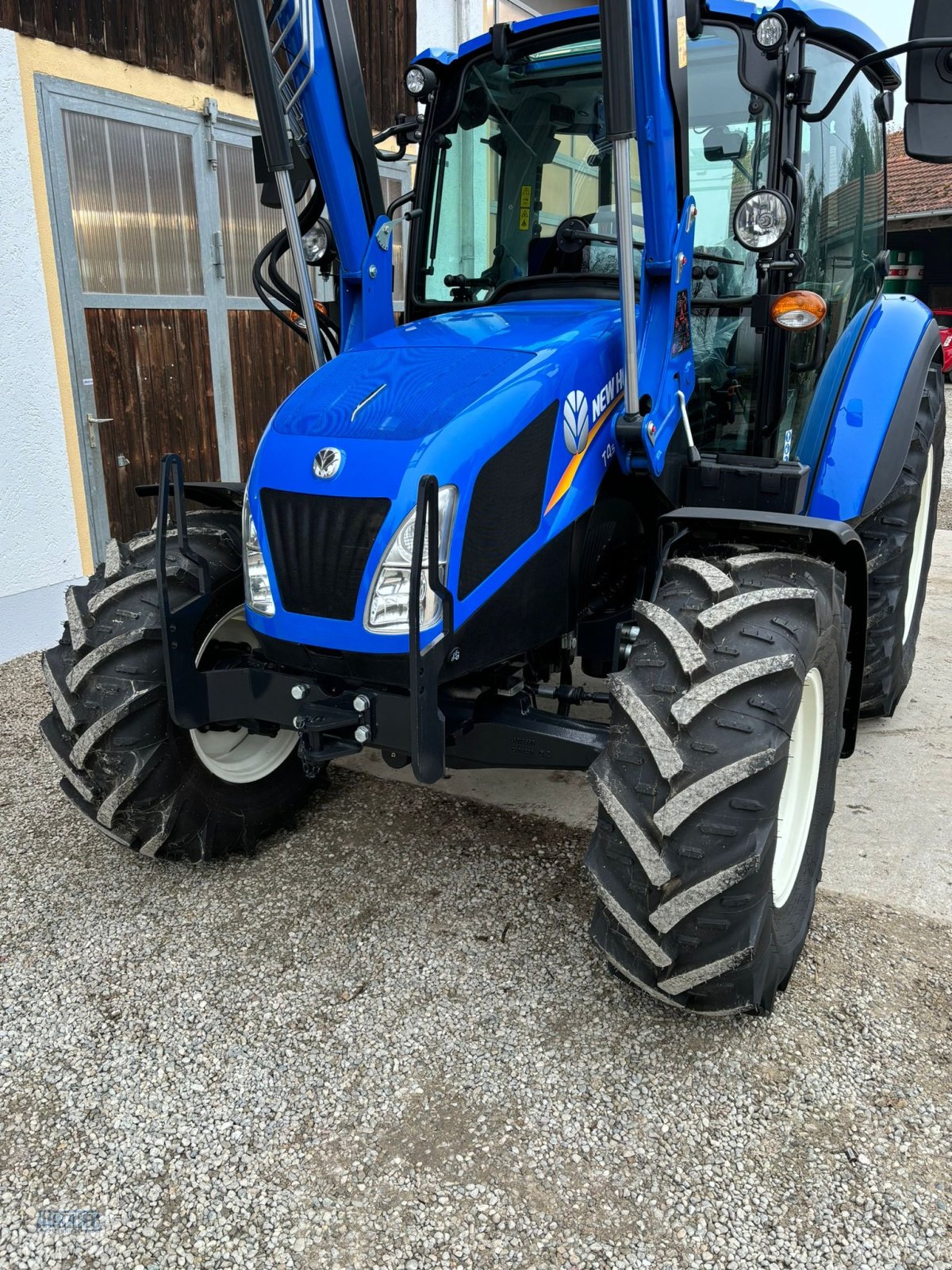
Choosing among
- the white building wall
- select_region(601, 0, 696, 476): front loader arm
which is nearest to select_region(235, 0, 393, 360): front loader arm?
select_region(601, 0, 696, 476): front loader arm

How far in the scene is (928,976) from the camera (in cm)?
262

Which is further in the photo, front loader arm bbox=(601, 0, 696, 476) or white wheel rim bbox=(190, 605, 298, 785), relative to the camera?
white wheel rim bbox=(190, 605, 298, 785)

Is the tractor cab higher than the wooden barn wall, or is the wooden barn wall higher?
the wooden barn wall

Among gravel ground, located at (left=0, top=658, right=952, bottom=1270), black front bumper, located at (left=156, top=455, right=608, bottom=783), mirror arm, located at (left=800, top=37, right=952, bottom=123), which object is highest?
mirror arm, located at (left=800, top=37, right=952, bottom=123)

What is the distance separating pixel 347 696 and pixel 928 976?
166 centimetres

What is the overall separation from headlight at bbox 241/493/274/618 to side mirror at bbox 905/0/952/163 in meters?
1.84

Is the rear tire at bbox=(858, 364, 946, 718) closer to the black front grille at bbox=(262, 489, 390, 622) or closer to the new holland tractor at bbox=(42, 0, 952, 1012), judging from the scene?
the new holland tractor at bbox=(42, 0, 952, 1012)

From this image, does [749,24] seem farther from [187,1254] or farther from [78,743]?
[187,1254]

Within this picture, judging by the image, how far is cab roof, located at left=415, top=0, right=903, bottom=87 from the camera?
287 cm

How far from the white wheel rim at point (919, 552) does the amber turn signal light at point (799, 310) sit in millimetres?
1643

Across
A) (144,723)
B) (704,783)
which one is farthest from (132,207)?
(704,783)

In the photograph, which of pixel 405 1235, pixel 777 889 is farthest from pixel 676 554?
pixel 405 1235

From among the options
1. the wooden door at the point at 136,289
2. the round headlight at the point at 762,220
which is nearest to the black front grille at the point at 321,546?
the round headlight at the point at 762,220

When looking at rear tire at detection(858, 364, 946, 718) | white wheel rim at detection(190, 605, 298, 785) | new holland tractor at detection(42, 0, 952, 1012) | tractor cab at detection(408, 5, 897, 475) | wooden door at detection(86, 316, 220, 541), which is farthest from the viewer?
wooden door at detection(86, 316, 220, 541)
